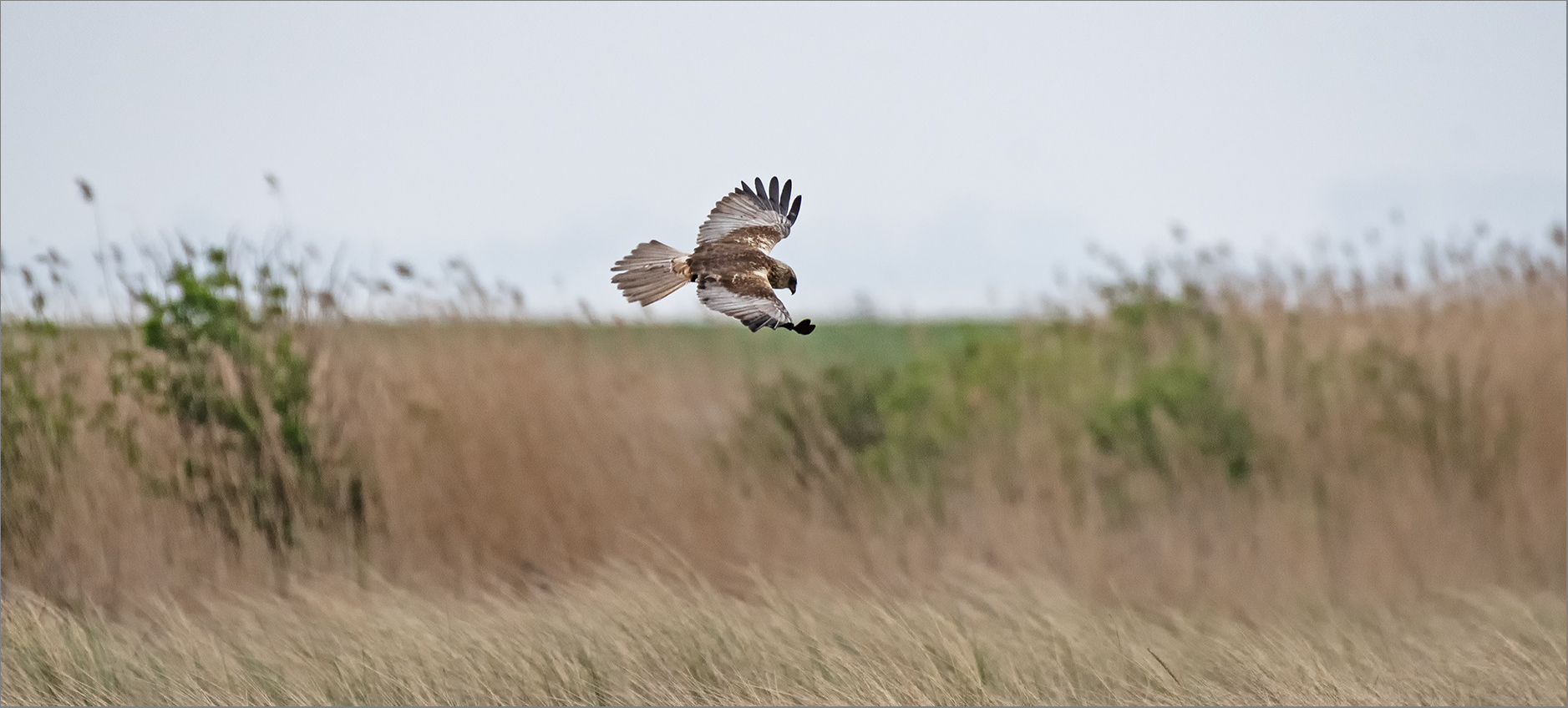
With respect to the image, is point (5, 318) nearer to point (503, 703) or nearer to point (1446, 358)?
point (503, 703)

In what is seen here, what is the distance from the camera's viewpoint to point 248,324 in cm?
734

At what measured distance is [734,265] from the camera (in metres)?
3.03

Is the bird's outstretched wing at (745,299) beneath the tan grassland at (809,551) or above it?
above

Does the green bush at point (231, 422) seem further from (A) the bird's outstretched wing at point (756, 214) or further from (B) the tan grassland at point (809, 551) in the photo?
(A) the bird's outstretched wing at point (756, 214)

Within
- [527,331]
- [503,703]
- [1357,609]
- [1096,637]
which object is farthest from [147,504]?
[1357,609]

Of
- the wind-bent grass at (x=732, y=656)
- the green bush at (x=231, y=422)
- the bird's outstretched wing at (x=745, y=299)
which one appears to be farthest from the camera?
the green bush at (x=231, y=422)

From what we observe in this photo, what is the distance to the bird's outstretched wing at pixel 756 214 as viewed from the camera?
3.86m

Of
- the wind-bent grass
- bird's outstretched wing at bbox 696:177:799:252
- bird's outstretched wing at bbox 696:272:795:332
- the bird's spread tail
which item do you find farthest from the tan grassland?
bird's outstretched wing at bbox 696:272:795:332

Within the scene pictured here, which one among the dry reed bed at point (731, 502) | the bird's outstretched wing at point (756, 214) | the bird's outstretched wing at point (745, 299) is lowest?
the dry reed bed at point (731, 502)

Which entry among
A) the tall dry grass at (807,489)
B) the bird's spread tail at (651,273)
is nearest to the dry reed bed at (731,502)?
the tall dry grass at (807,489)

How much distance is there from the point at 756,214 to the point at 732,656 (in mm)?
2370

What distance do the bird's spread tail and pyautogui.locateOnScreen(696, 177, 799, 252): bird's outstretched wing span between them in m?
0.36

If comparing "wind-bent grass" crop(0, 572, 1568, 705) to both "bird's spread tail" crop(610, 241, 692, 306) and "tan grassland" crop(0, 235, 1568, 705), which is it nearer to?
"tan grassland" crop(0, 235, 1568, 705)

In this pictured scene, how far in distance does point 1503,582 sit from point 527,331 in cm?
551
